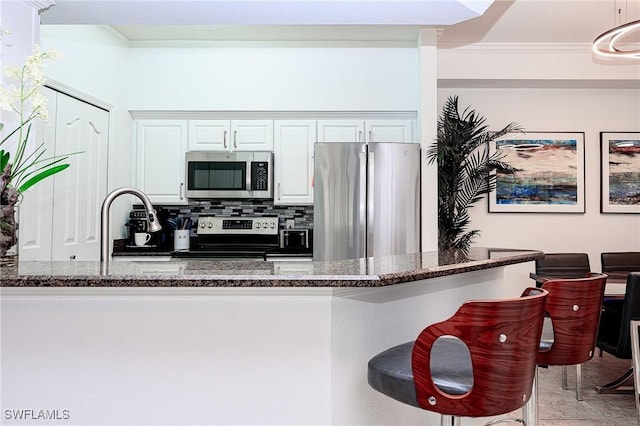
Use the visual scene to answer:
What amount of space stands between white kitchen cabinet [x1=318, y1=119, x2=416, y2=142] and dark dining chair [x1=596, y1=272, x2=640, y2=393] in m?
2.05

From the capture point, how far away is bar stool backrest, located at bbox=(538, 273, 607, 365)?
6.07 feet

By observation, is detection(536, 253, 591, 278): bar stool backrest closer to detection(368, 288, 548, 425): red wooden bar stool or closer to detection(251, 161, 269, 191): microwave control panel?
detection(251, 161, 269, 191): microwave control panel

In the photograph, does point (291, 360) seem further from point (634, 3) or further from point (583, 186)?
point (583, 186)

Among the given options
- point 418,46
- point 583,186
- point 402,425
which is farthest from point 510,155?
point 402,425

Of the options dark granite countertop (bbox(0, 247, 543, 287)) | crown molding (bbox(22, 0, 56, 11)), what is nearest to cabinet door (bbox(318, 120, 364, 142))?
crown molding (bbox(22, 0, 56, 11))

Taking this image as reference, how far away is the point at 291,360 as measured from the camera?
1540 millimetres

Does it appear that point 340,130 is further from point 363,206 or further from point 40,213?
point 40,213

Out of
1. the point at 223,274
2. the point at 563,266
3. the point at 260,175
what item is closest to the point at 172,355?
the point at 223,274

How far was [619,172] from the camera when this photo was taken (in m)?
4.91

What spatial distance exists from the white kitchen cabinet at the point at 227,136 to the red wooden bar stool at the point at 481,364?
3.21 metres

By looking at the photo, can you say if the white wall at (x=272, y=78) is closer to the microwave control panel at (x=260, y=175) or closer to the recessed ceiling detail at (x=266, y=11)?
the microwave control panel at (x=260, y=175)

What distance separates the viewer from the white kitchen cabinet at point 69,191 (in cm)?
300

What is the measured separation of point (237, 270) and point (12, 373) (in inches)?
33.3

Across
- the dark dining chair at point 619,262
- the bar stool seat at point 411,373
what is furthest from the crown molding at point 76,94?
the dark dining chair at point 619,262
